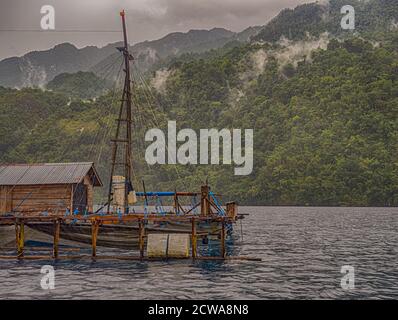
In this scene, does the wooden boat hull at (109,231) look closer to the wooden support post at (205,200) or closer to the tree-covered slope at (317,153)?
the wooden support post at (205,200)

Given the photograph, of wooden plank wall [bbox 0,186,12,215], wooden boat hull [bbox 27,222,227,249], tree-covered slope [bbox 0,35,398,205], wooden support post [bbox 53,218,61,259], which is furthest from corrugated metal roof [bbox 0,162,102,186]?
tree-covered slope [bbox 0,35,398,205]

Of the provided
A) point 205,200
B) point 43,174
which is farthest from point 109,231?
point 43,174

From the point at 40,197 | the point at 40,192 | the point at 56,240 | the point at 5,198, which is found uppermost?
the point at 40,192

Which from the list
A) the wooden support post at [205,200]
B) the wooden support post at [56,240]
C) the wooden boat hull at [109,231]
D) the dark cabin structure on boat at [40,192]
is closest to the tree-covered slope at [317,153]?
the dark cabin structure on boat at [40,192]

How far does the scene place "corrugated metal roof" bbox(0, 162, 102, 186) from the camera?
46.3 meters

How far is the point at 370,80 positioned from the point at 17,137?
487 feet

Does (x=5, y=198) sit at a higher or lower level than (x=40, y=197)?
lower

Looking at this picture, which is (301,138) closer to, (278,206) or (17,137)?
(278,206)

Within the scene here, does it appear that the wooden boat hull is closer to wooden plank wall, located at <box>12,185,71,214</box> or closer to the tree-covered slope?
wooden plank wall, located at <box>12,185,71,214</box>

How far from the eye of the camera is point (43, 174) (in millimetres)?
47281

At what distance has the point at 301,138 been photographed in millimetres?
178875

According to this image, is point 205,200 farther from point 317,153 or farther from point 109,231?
point 317,153

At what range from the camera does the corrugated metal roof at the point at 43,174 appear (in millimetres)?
46312
